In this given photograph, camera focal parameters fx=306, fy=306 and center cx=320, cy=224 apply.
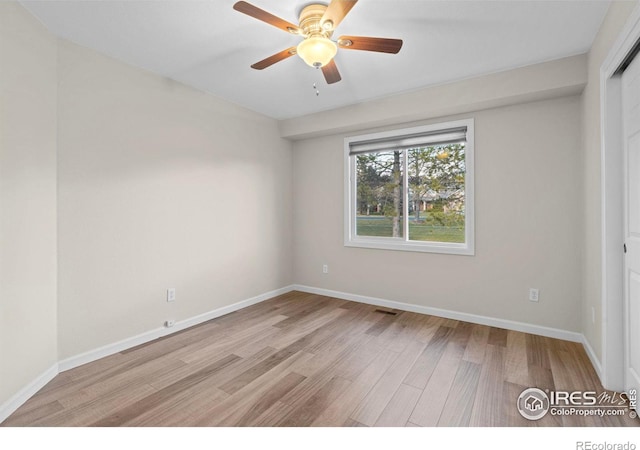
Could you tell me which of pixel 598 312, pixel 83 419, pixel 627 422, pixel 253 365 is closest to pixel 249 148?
pixel 253 365

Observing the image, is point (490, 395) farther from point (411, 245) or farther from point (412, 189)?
point (412, 189)

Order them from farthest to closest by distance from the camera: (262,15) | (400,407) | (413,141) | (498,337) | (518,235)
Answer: (413,141) < (518,235) < (498,337) < (400,407) < (262,15)

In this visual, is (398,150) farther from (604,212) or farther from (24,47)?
(24,47)

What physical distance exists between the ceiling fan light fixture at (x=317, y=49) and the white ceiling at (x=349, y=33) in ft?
0.79

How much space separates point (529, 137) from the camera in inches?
116

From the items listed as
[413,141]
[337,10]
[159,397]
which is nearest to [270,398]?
[159,397]

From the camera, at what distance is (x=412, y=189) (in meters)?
3.77

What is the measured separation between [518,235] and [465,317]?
1.02 metres

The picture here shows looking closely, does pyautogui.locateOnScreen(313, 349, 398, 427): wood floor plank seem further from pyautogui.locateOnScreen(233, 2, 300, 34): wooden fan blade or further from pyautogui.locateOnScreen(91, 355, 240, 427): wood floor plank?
pyautogui.locateOnScreen(233, 2, 300, 34): wooden fan blade

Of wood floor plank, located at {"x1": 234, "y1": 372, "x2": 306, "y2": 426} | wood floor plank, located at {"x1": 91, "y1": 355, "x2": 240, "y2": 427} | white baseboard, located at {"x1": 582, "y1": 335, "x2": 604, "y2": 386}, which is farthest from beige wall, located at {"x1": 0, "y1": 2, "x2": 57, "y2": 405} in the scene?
white baseboard, located at {"x1": 582, "y1": 335, "x2": 604, "y2": 386}

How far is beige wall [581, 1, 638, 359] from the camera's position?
208 centimetres

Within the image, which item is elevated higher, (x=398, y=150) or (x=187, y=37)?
(x=187, y=37)

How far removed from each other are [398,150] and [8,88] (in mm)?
3458

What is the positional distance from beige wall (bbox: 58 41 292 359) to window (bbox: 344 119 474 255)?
130 centimetres
